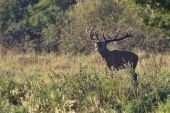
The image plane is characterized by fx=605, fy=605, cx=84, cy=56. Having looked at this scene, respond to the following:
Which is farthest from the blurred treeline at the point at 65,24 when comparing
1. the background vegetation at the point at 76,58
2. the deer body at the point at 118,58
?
the deer body at the point at 118,58

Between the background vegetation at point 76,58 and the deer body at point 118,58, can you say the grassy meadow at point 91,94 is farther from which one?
the deer body at point 118,58

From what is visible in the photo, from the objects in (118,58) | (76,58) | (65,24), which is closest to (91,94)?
(118,58)

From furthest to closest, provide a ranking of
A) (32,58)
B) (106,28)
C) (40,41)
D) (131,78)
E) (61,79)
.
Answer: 1. (40,41)
2. (106,28)
3. (32,58)
4. (61,79)
5. (131,78)

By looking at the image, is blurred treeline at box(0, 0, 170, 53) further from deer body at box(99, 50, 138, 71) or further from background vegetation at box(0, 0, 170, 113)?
deer body at box(99, 50, 138, 71)

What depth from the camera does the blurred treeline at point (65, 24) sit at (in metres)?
29.9

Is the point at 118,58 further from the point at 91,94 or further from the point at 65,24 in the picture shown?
the point at 65,24

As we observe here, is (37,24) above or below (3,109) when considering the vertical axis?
below

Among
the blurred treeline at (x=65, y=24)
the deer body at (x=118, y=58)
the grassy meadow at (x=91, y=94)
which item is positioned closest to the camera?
the grassy meadow at (x=91, y=94)

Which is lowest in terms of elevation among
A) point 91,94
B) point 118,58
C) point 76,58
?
point 76,58

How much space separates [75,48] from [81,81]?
17.7 metres

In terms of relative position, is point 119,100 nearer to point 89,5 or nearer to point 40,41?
point 89,5

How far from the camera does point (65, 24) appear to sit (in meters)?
32.3

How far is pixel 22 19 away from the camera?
34.3 m

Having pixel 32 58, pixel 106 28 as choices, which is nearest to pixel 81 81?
pixel 32 58
